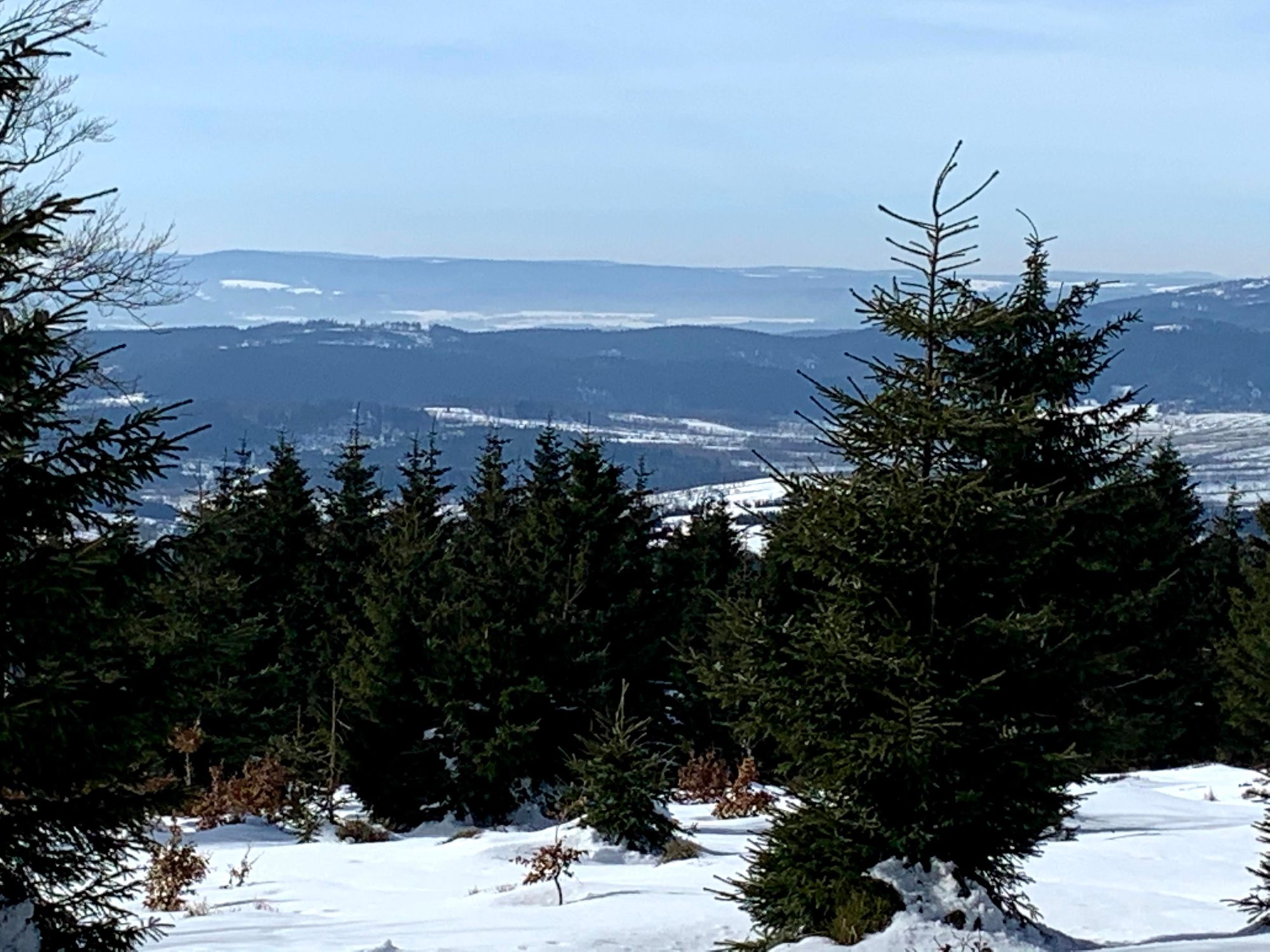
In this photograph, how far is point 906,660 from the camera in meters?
8.11

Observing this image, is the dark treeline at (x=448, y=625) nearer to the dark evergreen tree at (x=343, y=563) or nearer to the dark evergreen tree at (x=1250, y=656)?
the dark evergreen tree at (x=343, y=563)

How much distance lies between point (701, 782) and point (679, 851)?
31.2 ft

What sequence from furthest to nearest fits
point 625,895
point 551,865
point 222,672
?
1. point 222,672
2. point 551,865
3. point 625,895

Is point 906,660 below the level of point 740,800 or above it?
above

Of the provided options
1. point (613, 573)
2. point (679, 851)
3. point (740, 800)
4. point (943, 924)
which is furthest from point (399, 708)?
point (943, 924)

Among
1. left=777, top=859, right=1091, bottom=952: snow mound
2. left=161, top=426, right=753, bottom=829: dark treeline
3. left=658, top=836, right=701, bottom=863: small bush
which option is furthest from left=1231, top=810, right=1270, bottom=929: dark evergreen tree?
left=161, top=426, right=753, bottom=829: dark treeline

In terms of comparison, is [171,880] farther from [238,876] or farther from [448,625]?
[448,625]

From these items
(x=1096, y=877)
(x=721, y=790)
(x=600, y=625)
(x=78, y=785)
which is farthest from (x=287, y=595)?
(x=78, y=785)

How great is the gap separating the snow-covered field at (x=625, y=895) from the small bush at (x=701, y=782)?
257 centimetres

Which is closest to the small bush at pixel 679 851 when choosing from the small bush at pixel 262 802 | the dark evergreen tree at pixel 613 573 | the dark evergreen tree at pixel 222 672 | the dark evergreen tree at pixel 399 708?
the dark evergreen tree at pixel 222 672

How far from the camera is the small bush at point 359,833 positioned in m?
21.2

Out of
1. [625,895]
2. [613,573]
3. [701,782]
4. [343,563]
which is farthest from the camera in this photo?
[343,563]

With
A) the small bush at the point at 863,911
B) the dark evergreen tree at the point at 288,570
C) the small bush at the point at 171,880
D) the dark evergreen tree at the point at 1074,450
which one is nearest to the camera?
the small bush at the point at 863,911

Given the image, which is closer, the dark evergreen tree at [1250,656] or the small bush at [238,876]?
the small bush at [238,876]
